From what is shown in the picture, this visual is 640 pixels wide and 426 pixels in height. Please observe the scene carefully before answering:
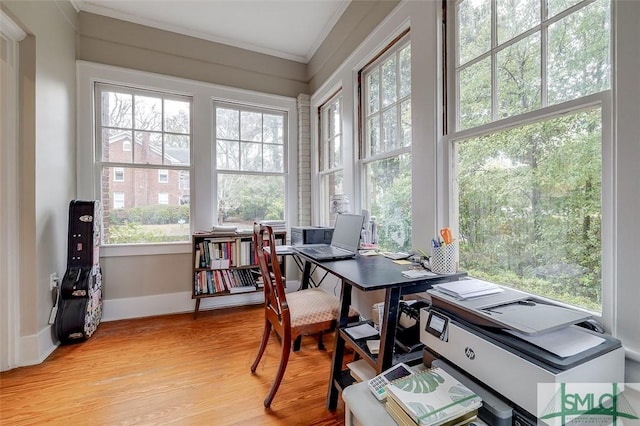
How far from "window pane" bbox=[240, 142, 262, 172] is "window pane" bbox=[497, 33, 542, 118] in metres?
2.63

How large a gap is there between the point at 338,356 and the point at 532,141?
1.47 metres

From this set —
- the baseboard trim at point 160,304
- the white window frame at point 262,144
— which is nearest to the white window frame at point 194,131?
the white window frame at point 262,144

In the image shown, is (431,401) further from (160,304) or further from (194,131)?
(194,131)

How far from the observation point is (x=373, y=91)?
2469 millimetres

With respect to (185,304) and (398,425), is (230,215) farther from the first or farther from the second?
(398,425)

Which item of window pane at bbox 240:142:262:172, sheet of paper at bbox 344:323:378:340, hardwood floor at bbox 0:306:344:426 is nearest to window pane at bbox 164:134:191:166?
window pane at bbox 240:142:262:172

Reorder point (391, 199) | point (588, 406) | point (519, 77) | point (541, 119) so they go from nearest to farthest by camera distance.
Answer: point (588, 406) → point (541, 119) → point (519, 77) → point (391, 199)

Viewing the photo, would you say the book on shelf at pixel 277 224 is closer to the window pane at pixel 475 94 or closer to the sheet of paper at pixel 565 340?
the window pane at pixel 475 94

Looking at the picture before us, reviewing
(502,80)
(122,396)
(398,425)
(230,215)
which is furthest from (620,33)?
(230,215)

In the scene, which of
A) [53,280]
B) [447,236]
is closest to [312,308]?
[447,236]

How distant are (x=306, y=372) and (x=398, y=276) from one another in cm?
105

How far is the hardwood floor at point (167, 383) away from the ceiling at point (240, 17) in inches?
121

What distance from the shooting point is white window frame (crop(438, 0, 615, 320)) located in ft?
3.37

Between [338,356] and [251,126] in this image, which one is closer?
[338,356]
